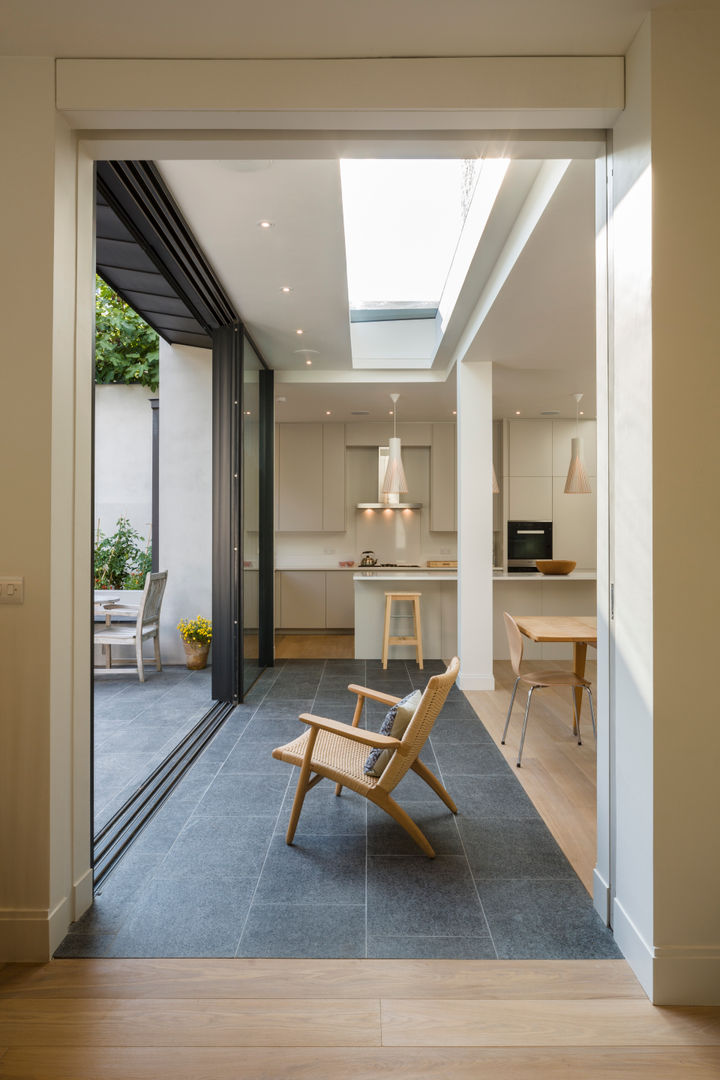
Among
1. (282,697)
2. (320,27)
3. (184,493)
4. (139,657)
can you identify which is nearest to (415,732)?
(320,27)

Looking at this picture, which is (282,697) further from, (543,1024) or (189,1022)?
(543,1024)

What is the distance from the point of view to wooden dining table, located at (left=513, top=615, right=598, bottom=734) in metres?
3.90

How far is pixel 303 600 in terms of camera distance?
29.6 feet

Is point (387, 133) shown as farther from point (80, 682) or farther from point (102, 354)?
point (102, 354)

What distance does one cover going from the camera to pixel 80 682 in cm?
227

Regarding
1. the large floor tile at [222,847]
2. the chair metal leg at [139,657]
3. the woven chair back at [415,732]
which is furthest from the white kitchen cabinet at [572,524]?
the large floor tile at [222,847]

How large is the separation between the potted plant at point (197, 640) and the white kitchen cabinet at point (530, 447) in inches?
185

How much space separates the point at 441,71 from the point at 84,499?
6.11 ft

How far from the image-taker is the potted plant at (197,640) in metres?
6.28

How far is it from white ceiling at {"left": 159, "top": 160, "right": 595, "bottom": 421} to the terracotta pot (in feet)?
9.34

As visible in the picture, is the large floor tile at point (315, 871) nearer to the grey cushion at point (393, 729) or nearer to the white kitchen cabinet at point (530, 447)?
the grey cushion at point (393, 729)

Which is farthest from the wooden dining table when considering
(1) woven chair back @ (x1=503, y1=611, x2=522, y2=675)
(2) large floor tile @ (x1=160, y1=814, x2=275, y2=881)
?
(2) large floor tile @ (x1=160, y1=814, x2=275, y2=881)

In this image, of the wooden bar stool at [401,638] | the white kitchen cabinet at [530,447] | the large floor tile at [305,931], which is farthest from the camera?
the white kitchen cabinet at [530,447]

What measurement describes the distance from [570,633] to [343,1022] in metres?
2.71
